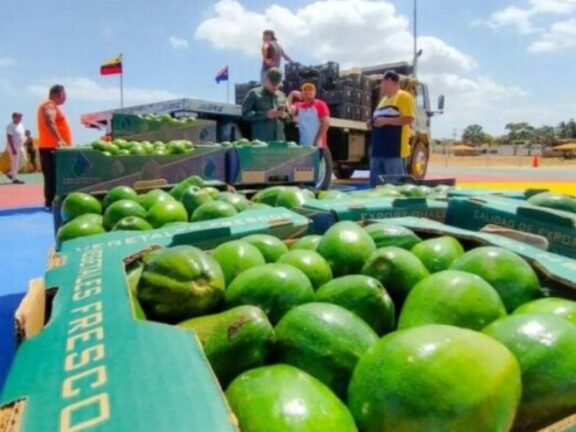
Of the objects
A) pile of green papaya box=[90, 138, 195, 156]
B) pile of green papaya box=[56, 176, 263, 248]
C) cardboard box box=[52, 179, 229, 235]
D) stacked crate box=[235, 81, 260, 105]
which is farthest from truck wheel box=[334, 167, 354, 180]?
pile of green papaya box=[56, 176, 263, 248]

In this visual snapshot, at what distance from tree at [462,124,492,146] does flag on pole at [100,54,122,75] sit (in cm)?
9249

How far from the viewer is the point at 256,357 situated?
1.19 meters

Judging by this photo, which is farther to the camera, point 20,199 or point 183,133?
point 20,199

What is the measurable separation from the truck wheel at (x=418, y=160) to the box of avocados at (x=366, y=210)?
10310mm

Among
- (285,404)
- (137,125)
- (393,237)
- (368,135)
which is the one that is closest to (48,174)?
(137,125)

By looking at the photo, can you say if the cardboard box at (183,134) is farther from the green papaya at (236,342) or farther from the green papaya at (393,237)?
the green papaya at (236,342)

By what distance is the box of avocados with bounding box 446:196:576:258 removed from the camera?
208cm

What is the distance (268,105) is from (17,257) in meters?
4.71

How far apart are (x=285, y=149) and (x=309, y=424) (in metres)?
5.15

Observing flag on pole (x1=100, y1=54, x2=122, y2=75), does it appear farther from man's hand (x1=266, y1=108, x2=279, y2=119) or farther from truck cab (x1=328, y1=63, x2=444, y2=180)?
man's hand (x1=266, y1=108, x2=279, y2=119)

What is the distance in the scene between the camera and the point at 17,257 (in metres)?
5.24

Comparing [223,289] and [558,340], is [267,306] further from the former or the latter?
[558,340]

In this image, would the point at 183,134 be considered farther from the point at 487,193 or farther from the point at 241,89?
the point at 241,89

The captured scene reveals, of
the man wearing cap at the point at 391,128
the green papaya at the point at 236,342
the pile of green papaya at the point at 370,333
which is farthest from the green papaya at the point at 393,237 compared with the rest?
the man wearing cap at the point at 391,128
